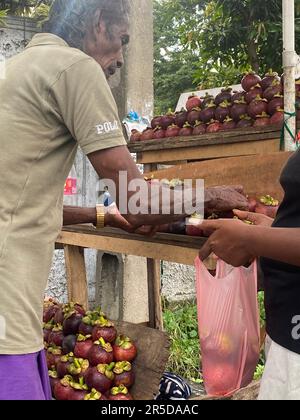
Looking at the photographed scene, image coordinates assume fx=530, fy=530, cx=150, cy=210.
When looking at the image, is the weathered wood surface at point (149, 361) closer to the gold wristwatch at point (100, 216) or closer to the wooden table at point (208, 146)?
the gold wristwatch at point (100, 216)

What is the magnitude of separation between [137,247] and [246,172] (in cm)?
82

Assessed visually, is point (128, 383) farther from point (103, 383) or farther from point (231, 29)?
point (231, 29)

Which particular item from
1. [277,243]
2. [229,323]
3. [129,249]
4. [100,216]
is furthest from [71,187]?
[277,243]

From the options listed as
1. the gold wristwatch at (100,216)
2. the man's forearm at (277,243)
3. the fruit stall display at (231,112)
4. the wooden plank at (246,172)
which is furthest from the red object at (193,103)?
→ the man's forearm at (277,243)

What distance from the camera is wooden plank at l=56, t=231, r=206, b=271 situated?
2.24 metres

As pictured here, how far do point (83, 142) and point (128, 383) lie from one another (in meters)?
1.34

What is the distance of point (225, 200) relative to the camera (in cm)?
226

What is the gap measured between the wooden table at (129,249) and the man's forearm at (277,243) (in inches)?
21.0

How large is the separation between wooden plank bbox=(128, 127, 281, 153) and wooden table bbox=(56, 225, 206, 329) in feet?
2.87

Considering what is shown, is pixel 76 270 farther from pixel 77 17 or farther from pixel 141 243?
pixel 77 17

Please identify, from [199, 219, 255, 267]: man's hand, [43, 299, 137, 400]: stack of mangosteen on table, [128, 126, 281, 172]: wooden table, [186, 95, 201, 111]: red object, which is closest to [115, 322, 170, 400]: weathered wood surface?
[43, 299, 137, 400]: stack of mangosteen on table

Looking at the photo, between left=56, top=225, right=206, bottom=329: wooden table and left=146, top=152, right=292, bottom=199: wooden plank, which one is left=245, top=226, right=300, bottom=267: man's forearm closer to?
left=56, top=225, right=206, bottom=329: wooden table

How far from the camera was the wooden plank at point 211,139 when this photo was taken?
3.21 m

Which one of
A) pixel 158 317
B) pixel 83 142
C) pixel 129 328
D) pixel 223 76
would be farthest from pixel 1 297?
pixel 223 76
